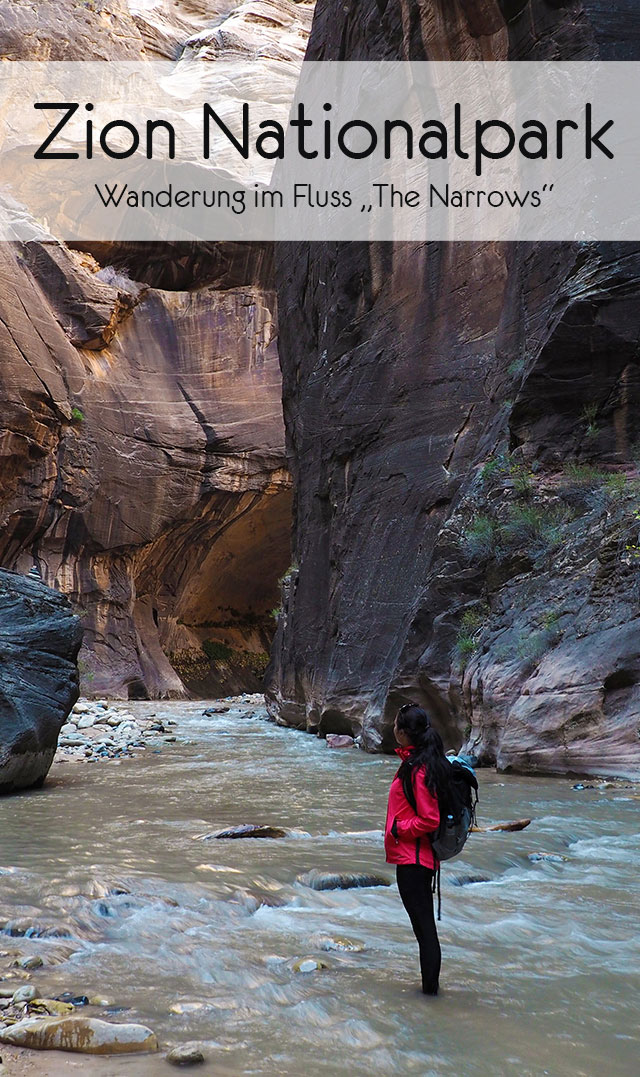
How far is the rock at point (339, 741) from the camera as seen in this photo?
45.3 ft

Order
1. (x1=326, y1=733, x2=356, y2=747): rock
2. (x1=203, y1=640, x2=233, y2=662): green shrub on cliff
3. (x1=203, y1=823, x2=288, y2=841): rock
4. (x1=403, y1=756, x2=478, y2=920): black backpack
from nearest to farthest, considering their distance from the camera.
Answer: (x1=403, y1=756, x2=478, y2=920): black backpack → (x1=203, y1=823, x2=288, y2=841): rock → (x1=326, y1=733, x2=356, y2=747): rock → (x1=203, y1=640, x2=233, y2=662): green shrub on cliff

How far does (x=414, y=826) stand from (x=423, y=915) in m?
0.31

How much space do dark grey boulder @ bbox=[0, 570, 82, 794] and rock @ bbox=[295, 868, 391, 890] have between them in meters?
4.13

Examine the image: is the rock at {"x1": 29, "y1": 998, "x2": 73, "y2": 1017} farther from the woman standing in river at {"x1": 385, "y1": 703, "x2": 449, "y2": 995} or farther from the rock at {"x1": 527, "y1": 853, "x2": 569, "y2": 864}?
the rock at {"x1": 527, "y1": 853, "x2": 569, "y2": 864}

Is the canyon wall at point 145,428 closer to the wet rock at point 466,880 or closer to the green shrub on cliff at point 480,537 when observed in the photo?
the green shrub on cliff at point 480,537

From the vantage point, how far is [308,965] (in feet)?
10.8

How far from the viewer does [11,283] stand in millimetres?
24547

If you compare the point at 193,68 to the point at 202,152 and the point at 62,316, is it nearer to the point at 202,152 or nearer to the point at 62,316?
the point at 202,152

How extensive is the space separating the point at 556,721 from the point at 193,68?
115ft

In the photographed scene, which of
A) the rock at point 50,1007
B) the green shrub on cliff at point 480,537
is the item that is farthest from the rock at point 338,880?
the green shrub on cliff at point 480,537

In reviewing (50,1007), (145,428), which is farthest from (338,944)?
(145,428)

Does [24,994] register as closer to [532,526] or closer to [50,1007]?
[50,1007]

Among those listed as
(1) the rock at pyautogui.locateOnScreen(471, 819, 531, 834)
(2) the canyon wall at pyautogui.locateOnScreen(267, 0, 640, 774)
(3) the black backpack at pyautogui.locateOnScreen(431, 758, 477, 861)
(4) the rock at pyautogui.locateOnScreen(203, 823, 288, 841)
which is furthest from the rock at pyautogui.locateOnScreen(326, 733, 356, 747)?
(3) the black backpack at pyautogui.locateOnScreen(431, 758, 477, 861)

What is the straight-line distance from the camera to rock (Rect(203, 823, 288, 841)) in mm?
5805
